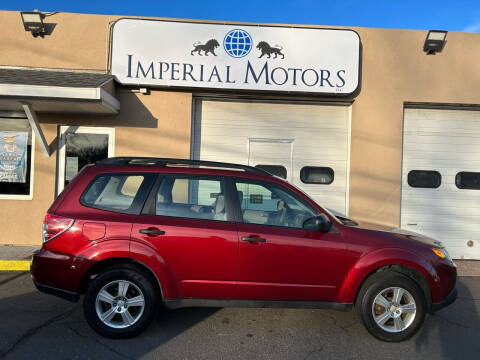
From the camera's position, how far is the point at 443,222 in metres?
7.79

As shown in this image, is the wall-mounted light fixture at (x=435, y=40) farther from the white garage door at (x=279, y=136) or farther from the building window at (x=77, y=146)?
the building window at (x=77, y=146)

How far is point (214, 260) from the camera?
3676 millimetres

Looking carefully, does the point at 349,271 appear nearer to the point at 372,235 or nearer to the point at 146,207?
the point at 372,235

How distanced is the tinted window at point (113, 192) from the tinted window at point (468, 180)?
6869 mm

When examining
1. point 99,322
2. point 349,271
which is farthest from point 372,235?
point 99,322

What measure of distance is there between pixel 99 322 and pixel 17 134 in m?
5.59

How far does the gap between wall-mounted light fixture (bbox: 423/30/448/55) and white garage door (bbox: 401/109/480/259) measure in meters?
1.28

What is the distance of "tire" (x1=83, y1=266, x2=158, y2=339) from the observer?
143 inches

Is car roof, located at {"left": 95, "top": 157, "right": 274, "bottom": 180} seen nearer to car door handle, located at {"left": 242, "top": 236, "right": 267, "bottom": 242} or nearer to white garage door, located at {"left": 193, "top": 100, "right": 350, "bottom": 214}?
car door handle, located at {"left": 242, "top": 236, "right": 267, "bottom": 242}

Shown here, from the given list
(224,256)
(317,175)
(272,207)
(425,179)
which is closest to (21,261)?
(224,256)

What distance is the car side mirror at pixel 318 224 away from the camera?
3680 mm

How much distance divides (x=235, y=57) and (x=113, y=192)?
463cm

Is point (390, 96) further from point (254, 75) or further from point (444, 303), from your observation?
point (444, 303)

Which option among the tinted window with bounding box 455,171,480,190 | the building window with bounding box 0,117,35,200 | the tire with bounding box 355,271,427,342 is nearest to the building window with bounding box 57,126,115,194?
the building window with bounding box 0,117,35,200
